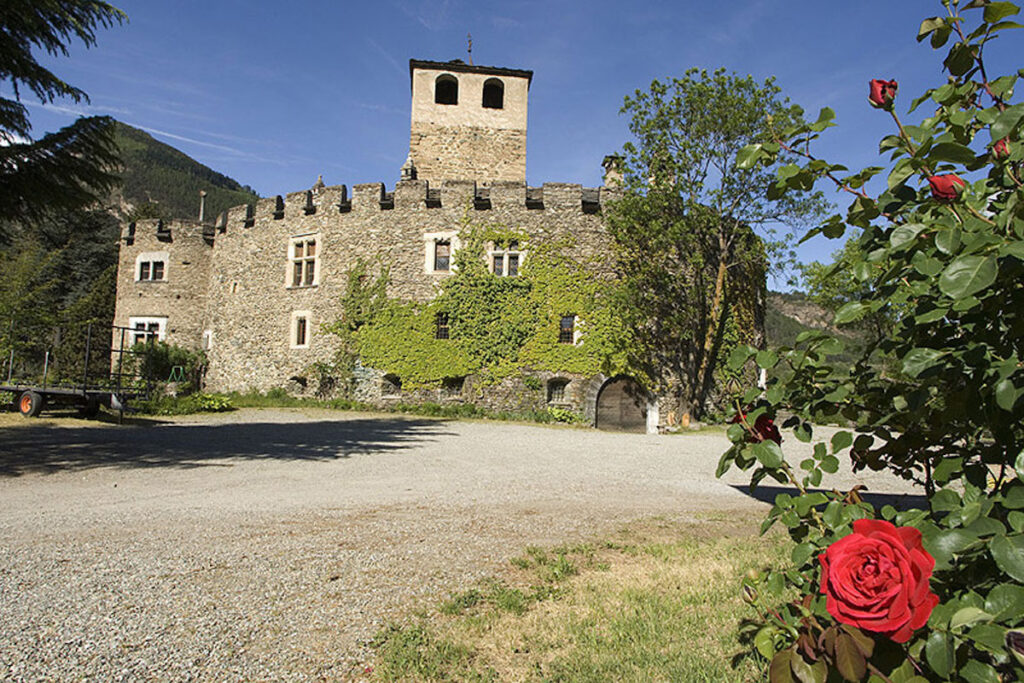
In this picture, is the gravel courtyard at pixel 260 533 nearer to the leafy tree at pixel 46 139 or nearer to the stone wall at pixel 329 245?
the leafy tree at pixel 46 139

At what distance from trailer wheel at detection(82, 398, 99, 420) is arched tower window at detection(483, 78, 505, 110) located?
2083cm

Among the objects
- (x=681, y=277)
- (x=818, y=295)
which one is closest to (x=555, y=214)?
(x=681, y=277)

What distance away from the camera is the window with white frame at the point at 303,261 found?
76.4 ft

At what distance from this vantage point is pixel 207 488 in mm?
7156

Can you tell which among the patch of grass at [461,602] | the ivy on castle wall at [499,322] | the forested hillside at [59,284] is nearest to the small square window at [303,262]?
the ivy on castle wall at [499,322]

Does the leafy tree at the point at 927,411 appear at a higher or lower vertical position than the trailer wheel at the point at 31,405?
higher

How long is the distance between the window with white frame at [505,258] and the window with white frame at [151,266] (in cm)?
1645

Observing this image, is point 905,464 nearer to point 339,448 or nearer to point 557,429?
point 339,448

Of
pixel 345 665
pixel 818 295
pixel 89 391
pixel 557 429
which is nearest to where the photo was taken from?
pixel 345 665

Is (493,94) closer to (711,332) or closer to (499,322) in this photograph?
(499,322)

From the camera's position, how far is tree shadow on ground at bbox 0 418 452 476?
898 centimetres

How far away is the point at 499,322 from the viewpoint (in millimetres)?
20500

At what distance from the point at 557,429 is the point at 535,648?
14.9 metres

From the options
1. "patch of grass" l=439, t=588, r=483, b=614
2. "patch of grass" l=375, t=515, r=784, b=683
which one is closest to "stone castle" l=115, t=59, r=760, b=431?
"patch of grass" l=375, t=515, r=784, b=683
